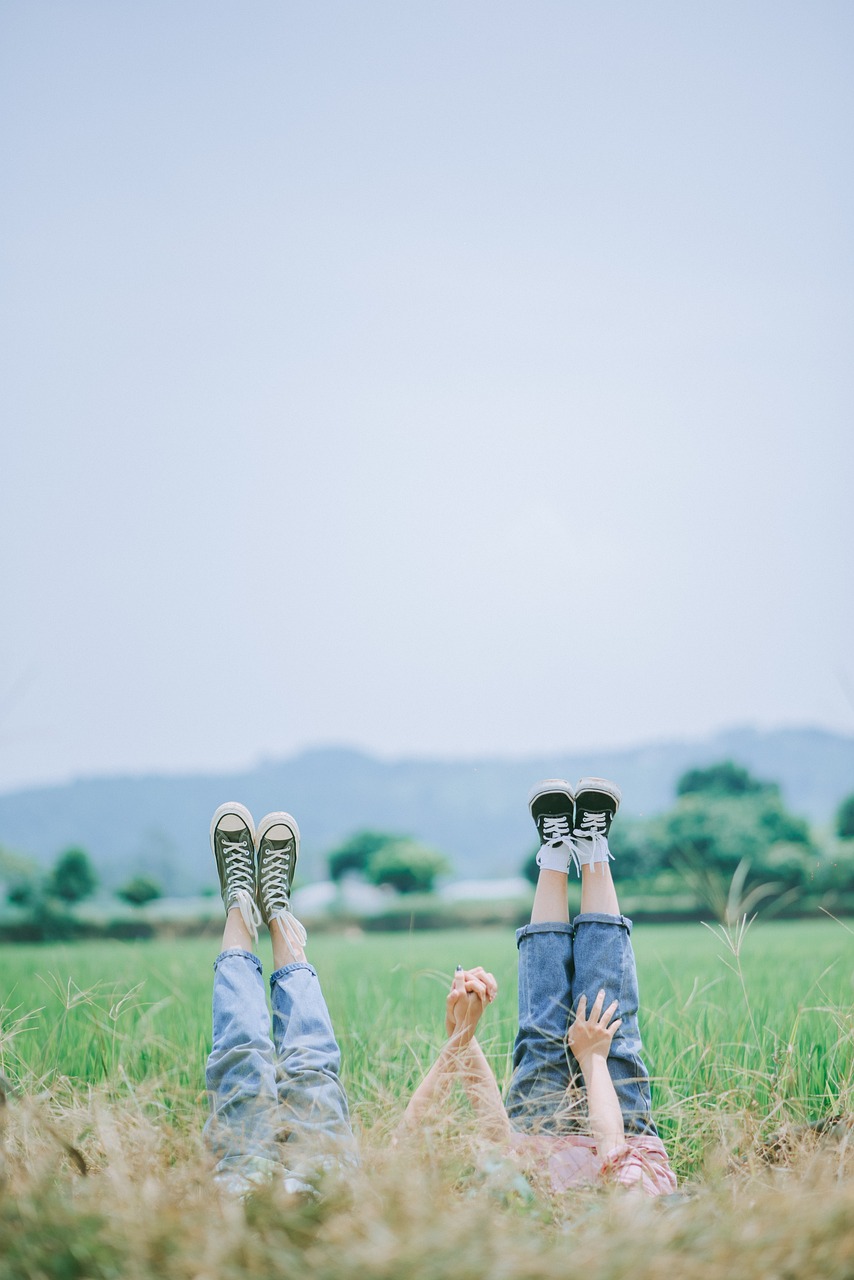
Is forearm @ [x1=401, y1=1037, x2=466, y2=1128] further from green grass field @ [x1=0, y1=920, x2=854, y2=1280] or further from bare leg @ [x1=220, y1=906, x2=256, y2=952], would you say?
bare leg @ [x1=220, y1=906, x2=256, y2=952]

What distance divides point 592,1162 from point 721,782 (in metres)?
11.6

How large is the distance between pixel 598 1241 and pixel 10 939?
24.6 ft

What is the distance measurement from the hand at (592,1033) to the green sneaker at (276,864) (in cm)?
82

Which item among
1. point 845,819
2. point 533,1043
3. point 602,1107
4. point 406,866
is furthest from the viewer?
point 406,866

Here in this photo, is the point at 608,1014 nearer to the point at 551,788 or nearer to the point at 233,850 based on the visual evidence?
the point at 551,788

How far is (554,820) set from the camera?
260 centimetres

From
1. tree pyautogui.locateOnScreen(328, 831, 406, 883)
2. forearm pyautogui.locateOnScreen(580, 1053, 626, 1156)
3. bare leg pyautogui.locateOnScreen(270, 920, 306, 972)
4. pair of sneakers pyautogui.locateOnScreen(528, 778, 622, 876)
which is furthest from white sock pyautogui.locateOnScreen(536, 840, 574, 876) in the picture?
tree pyautogui.locateOnScreen(328, 831, 406, 883)

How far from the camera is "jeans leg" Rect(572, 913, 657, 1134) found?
2332 millimetres

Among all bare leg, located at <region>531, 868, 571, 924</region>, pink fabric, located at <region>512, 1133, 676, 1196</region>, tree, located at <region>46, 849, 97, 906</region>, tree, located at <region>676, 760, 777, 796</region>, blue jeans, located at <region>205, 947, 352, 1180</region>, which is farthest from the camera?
tree, located at <region>676, 760, 777, 796</region>

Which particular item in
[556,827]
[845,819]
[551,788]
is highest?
[551,788]

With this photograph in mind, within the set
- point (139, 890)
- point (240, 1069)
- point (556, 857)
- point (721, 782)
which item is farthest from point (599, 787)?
point (721, 782)

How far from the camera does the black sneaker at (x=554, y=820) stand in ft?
8.43

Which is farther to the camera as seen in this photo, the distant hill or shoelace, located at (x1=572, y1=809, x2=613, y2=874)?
the distant hill

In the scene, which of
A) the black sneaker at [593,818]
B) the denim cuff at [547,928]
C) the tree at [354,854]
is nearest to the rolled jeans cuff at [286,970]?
the denim cuff at [547,928]
